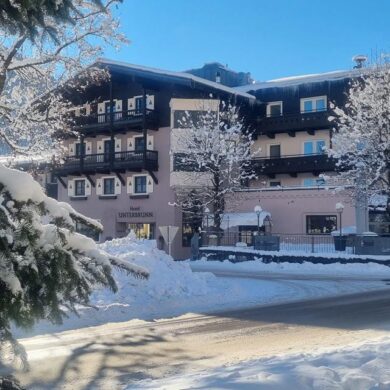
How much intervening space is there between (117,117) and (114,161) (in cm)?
341

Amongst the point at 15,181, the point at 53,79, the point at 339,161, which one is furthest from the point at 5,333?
the point at 339,161

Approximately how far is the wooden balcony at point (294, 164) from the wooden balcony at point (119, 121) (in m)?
9.02

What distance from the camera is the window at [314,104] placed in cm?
4516

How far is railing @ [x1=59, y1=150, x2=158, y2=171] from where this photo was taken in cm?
4353

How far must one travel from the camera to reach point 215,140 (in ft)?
137

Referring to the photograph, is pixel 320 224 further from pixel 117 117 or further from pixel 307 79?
pixel 117 117

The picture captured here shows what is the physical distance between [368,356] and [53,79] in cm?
1869

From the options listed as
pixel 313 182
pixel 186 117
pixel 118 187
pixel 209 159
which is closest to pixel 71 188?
pixel 118 187

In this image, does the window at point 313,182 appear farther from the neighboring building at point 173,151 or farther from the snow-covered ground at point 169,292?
the snow-covered ground at point 169,292

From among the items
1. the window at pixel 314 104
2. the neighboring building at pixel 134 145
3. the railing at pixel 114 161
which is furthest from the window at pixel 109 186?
the window at pixel 314 104

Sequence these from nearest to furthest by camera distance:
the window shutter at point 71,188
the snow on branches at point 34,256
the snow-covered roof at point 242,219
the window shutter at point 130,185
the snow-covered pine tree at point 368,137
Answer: the snow on branches at point 34,256, the snow-covered pine tree at point 368,137, the snow-covered roof at point 242,219, the window shutter at point 130,185, the window shutter at point 71,188

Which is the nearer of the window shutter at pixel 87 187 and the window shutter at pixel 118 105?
the window shutter at pixel 118 105

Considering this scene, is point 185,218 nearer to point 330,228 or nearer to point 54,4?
point 330,228

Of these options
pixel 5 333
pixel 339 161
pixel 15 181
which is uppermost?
pixel 339 161
